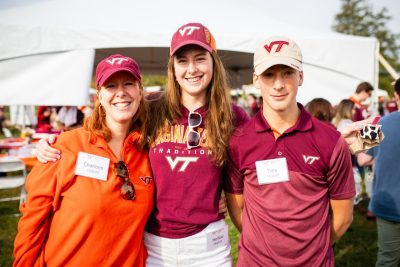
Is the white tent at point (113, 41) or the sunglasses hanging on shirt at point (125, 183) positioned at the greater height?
Result: the white tent at point (113, 41)

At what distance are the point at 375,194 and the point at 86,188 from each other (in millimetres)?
2309

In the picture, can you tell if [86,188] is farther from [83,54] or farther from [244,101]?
[244,101]

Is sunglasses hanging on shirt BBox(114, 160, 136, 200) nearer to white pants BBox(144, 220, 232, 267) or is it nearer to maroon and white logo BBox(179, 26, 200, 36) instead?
white pants BBox(144, 220, 232, 267)

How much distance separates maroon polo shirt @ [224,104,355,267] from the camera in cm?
159

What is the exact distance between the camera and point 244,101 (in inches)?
773

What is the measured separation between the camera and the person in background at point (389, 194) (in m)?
2.54

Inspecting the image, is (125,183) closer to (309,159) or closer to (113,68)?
(113,68)

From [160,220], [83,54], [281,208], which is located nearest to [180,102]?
[160,220]

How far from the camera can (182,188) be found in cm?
172

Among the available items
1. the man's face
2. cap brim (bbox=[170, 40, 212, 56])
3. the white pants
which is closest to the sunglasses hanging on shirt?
the white pants

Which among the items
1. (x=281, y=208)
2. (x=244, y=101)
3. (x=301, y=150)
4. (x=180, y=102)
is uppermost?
(x=244, y=101)

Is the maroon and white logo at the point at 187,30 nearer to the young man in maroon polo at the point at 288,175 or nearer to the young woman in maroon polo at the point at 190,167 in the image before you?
the young woman in maroon polo at the point at 190,167

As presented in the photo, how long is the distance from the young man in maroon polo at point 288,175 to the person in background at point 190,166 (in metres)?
0.17

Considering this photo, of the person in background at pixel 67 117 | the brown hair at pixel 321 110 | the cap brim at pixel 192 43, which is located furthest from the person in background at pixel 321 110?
the person in background at pixel 67 117
